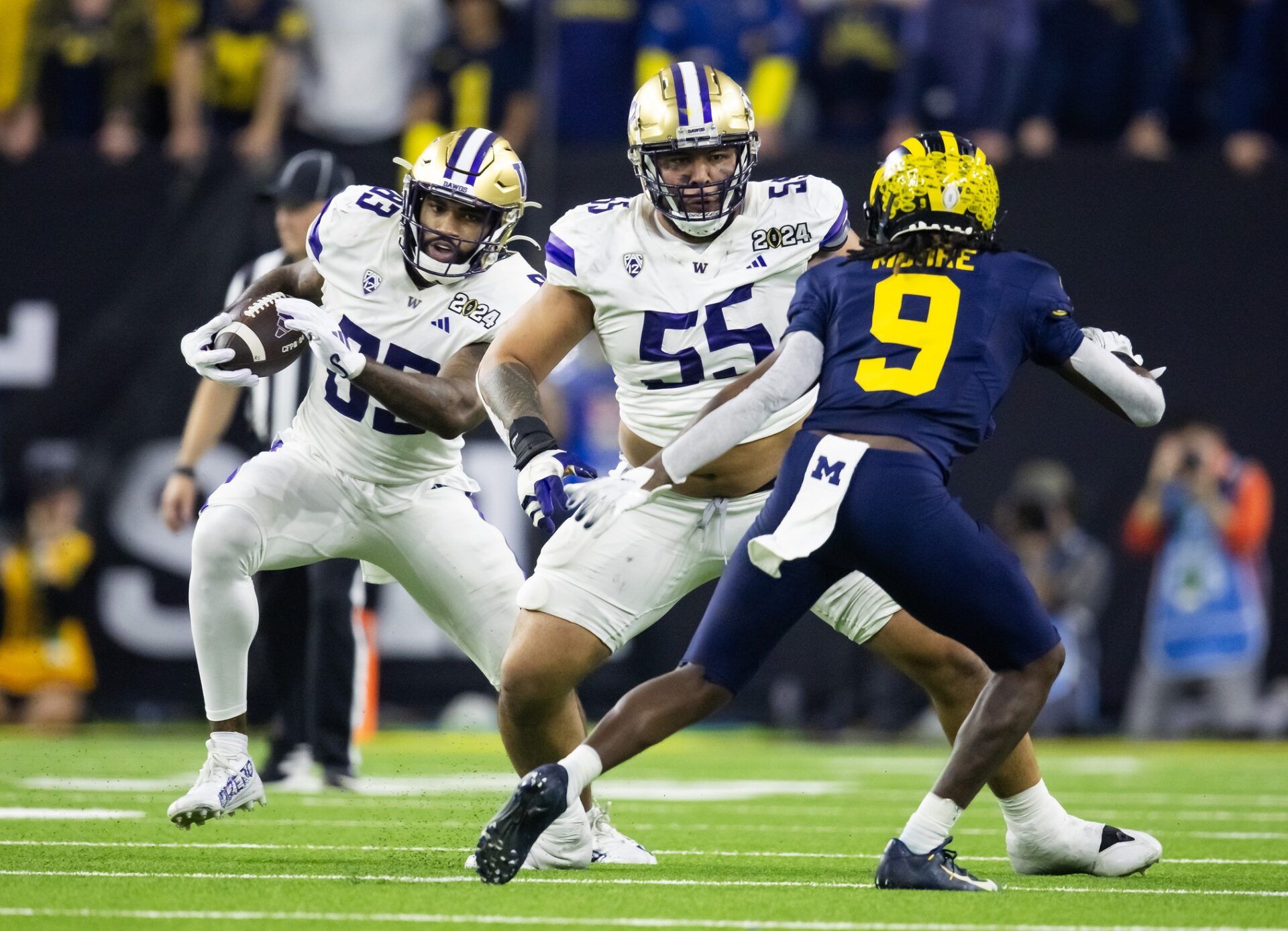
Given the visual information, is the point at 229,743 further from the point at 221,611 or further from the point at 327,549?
the point at 327,549

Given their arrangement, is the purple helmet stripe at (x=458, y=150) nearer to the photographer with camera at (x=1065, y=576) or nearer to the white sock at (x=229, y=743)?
the white sock at (x=229, y=743)

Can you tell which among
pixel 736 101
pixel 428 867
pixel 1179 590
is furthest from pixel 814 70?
pixel 428 867

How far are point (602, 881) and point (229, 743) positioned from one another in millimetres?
1051

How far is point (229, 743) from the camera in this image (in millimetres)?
4617

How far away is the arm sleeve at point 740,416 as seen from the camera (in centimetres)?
392

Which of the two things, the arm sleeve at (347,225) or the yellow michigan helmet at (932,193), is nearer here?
the yellow michigan helmet at (932,193)

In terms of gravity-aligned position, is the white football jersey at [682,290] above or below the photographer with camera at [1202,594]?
above

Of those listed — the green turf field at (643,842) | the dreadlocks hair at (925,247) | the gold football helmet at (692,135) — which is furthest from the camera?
the gold football helmet at (692,135)

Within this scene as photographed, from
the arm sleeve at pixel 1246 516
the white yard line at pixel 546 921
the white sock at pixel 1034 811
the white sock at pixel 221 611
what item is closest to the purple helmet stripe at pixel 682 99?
the white sock at pixel 221 611

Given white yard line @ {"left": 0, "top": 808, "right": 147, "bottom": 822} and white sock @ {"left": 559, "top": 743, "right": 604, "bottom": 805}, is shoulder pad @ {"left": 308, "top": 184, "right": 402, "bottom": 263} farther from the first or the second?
white sock @ {"left": 559, "top": 743, "right": 604, "bottom": 805}

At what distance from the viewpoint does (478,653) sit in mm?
4930

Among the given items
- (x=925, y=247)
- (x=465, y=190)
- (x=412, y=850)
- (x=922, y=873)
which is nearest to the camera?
(x=922, y=873)

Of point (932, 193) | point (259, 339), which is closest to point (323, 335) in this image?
point (259, 339)

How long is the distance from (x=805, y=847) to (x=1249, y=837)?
4.04 feet
